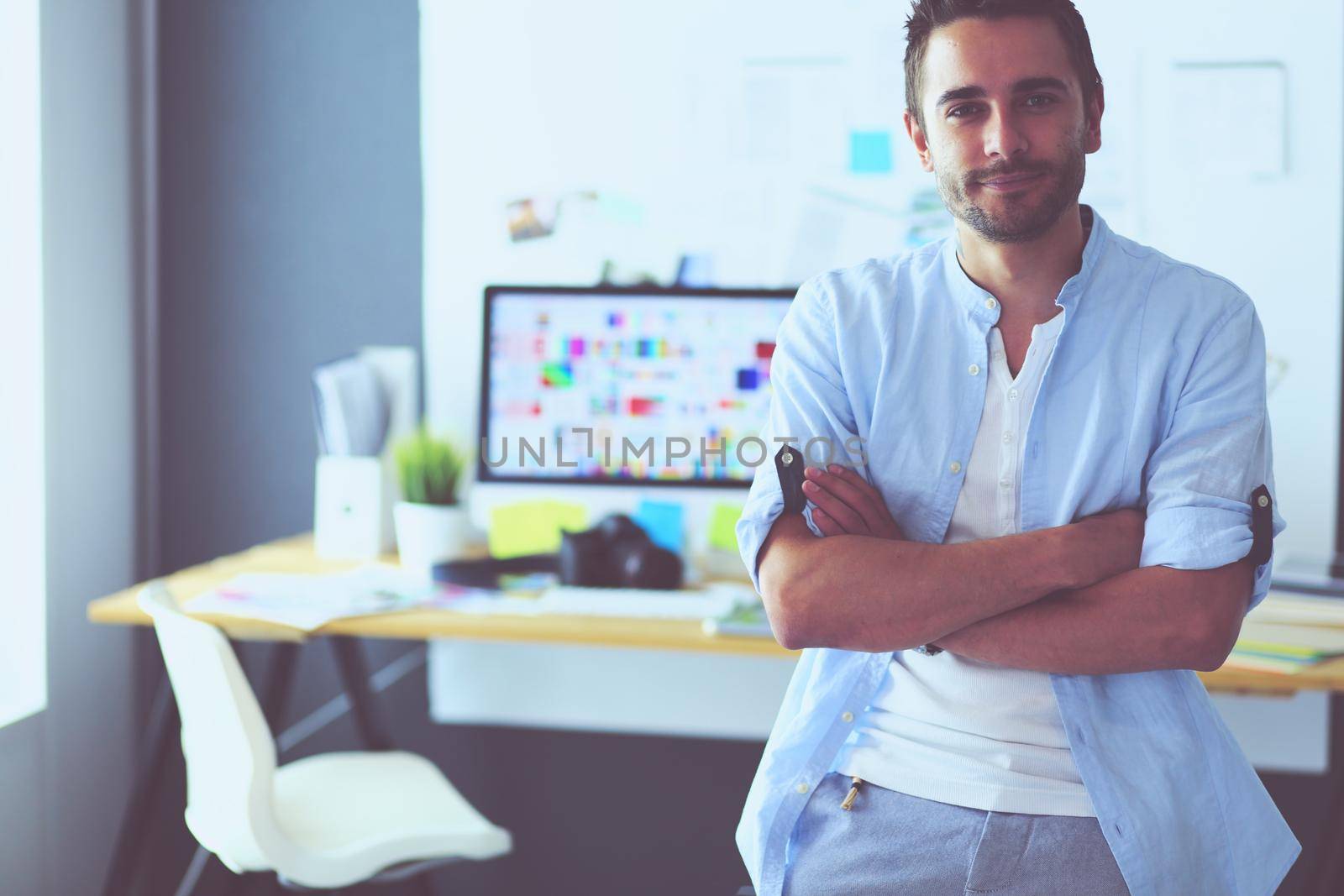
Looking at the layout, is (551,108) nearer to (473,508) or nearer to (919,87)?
(473,508)

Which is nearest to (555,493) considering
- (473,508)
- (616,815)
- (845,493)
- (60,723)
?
(473,508)

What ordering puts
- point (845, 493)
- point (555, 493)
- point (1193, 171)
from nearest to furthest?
point (845, 493) → point (1193, 171) → point (555, 493)

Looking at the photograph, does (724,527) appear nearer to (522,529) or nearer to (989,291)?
(522,529)

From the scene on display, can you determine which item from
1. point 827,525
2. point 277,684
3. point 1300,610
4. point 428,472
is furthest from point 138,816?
point 1300,610

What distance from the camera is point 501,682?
248 cm

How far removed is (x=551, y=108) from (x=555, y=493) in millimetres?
760

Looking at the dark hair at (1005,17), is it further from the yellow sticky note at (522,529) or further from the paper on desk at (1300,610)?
the yellow sticky note at (522,529)

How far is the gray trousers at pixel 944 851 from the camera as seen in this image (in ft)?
3.75

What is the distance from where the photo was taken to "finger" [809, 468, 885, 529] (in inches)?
49.4

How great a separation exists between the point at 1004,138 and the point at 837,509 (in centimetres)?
41


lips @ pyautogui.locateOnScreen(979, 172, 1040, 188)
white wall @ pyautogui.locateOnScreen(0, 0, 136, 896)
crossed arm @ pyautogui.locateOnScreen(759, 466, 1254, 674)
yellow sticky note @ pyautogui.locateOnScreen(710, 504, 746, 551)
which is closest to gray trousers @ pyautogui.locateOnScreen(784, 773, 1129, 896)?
crossed arm @ pyautogui.locateOnScreen(759, 466, 1254, 674)

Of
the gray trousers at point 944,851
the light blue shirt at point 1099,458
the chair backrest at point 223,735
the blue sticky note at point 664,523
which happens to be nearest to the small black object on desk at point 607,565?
the blue sticky note at point 664,523

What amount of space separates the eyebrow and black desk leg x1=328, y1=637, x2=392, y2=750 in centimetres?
156

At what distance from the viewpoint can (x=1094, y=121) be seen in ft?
4.23
